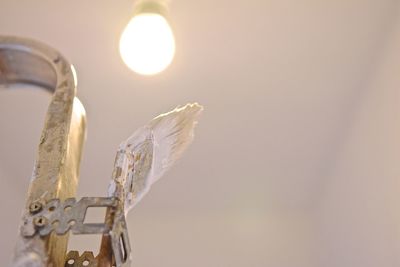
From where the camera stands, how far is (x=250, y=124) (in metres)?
1.20

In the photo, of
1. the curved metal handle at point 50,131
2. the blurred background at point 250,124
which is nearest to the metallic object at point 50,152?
the curved metal handle at point 50,131

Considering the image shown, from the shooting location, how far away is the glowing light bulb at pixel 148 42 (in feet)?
2.70

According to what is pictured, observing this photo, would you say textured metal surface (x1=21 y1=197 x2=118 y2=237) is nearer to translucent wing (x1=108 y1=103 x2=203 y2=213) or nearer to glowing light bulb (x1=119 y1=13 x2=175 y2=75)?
translucent wing (x1=108 y1=103 x2=203 y2=213)

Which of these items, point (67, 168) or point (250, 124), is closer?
point (67, 168)

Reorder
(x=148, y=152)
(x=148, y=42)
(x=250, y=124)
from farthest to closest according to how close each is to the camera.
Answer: (x=250, y=124), (x=148, y=42), (x=148, y=152)

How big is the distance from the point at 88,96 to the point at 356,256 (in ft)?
2.28

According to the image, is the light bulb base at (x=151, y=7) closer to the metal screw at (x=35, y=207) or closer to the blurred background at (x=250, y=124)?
the blurred background at (x=250, y=124)

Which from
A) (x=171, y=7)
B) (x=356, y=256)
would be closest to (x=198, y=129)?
(x=171, y=7)

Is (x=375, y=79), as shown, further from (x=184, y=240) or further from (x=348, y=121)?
(x=184, y=240)

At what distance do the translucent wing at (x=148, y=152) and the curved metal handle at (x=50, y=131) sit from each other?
41 mm

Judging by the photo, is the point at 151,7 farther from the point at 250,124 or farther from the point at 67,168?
the point at 67,168

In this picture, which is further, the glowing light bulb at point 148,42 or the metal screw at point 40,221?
the glowing light bulb at point 148,42

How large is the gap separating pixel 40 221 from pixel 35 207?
1 cm

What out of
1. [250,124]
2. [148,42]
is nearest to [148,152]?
[148,42]
